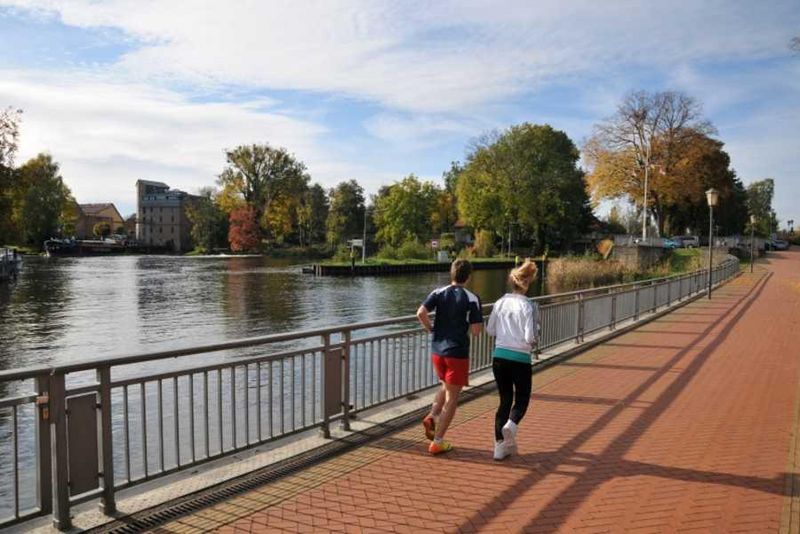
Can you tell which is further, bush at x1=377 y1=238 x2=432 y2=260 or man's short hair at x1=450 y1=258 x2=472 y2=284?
bush at x1=377 y1=238 x2=432 y2=260

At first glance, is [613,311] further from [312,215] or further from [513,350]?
[312,215]

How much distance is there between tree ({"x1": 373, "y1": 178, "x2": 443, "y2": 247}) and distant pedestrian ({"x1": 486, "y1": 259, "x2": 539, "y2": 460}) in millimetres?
78367

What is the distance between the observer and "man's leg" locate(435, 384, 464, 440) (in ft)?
18.2

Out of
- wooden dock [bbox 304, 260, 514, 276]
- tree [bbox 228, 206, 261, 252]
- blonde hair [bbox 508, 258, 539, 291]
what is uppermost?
tree [bbox 228, 206, 261, 252]

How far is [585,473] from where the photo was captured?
5.21m

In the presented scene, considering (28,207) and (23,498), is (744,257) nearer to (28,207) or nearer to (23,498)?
(23,498)

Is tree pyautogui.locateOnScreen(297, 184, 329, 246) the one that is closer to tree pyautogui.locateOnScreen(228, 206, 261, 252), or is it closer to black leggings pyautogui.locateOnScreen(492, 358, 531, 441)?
tree pyautogui.locateOnScreen(228, 206, 261, 252)

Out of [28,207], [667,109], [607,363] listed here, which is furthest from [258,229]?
[607,363]

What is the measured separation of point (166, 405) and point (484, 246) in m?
66.9

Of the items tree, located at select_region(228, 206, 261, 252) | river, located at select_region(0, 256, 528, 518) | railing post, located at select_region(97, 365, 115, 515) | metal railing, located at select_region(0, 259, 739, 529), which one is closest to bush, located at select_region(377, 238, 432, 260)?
river, located at select_region(0, 256, 528, 518)

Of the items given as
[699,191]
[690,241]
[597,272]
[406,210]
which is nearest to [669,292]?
[597,272]

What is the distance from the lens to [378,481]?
16.3 feet

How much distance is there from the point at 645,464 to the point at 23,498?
647 centimetres

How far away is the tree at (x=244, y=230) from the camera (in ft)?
303
